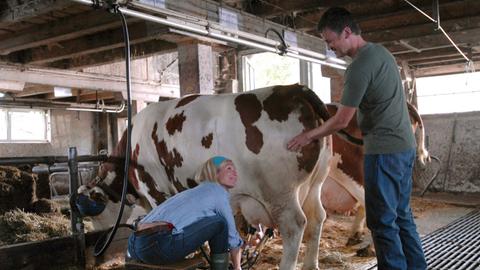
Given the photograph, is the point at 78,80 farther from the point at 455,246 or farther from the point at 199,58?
the point at 455,246

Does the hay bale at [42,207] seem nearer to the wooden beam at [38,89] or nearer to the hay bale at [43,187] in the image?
the hay bale at [43,187]

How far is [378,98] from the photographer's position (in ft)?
10.2

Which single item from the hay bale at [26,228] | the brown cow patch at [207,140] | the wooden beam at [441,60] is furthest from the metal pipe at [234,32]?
the wooden beam at [441,60]

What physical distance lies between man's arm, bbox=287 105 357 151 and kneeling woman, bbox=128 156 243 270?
81 cm

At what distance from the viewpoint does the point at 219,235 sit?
122 inches

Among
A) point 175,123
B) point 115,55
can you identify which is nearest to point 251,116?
point 175,123

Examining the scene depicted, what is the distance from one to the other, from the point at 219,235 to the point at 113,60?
6491mm

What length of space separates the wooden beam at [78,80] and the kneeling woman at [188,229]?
6.95 m

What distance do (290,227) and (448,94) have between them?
9805mm

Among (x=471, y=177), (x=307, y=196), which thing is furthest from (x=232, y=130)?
(x=471, y=177)

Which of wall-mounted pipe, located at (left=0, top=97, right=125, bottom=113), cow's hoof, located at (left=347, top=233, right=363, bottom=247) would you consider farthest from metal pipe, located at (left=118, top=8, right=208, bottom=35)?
wall-mounted pipe, located at (left=0, top=97, right=125, bottom=113)

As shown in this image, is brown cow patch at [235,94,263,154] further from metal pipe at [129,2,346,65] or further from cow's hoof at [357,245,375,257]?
cow's hoof at [357,245,375,257]

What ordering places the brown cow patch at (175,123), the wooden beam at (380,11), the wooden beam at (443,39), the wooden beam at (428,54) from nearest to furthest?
the brown cow patch at (175,123), the wooden beam at (380,11), the wooden beam at (443,39), the wooden beam at (428,54)

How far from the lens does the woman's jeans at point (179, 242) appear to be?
9.72 feet
